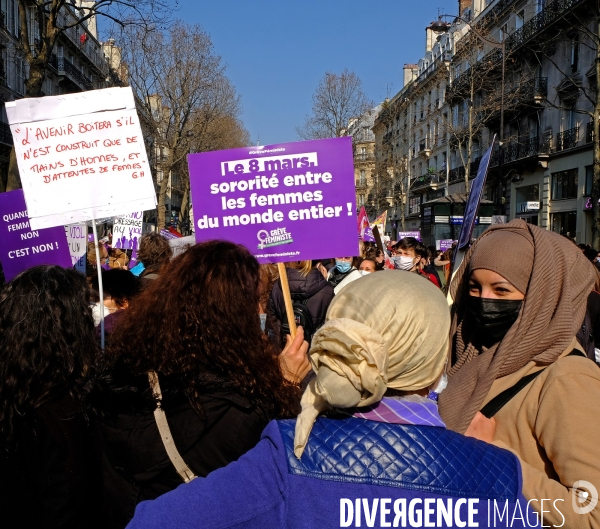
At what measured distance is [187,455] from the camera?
1846 mm

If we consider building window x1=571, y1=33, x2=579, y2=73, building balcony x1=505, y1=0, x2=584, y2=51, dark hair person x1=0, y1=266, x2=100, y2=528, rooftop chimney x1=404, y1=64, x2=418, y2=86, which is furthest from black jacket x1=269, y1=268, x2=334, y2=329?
rooftop chimney x1=404, y1=64, x2=418, y2=86

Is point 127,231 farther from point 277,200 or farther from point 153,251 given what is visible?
point 277,200

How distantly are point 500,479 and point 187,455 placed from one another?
0.95 m

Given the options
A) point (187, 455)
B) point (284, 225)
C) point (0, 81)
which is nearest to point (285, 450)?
point (187, 455)

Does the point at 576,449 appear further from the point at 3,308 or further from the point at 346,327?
the point at 3,308

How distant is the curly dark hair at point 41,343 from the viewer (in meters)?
2.10

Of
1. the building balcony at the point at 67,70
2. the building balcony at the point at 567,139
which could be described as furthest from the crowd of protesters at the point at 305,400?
the building balcony at the point at 67,70

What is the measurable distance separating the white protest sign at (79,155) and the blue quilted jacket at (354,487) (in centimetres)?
273

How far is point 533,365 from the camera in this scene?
191 cm

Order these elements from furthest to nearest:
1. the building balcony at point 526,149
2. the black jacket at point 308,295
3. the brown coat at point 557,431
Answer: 1. the building balcony at point 526,149
2. the black jacket at point 308,295
3. the brown coat at point 557,431

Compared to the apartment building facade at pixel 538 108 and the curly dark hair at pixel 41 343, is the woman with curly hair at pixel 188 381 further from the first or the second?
the apartment building facade at pixel 538 108

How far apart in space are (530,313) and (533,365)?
0.17 meters

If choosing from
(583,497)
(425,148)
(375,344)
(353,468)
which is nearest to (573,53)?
(425,148)

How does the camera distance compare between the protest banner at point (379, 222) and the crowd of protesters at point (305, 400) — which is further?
the protest banner at point (379, 222)
